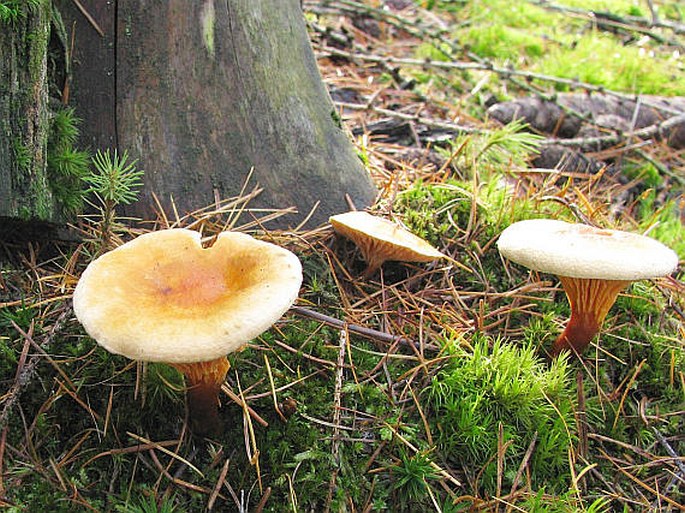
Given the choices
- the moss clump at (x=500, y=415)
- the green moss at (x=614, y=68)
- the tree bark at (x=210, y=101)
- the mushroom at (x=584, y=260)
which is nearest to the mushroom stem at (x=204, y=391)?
the moss clump at (x=500, y=415)

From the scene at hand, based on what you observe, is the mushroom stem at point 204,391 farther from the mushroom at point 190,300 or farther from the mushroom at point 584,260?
the mushroom at point 584,260

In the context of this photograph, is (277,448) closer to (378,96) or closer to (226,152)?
(226,152)

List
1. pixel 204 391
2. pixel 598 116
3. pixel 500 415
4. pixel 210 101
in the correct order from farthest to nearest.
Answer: pixel 598 116 → pixel 210 101 → pixel 500 415 → pixel 204 391

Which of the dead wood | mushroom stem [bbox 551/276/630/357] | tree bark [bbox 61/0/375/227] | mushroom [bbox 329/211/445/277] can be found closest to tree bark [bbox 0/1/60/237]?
tree bark [bbox 61/0/375/227]

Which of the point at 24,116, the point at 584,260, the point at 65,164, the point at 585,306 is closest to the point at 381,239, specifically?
the point at 584,260

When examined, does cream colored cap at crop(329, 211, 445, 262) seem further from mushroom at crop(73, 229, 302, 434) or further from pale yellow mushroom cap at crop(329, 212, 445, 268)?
mushroom at crop(73, 229, 302, 434)

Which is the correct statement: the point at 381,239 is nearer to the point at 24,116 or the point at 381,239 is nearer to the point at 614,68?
the point at 24,116
